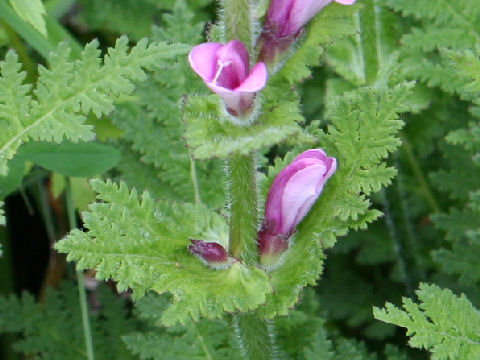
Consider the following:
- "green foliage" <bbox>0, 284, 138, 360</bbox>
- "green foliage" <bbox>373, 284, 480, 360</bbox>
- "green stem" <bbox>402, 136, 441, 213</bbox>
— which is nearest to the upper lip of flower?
"green foliage" <bbox>373, 284, 480, 360</bbox>

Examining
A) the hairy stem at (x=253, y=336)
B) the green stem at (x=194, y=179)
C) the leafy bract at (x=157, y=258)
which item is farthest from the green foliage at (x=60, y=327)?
the leafy bract at (x=157, y=258)

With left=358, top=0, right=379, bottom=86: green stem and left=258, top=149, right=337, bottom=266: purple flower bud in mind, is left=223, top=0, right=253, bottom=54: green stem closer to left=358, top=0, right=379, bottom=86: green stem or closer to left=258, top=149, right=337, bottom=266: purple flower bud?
left=258, top=149, right=337, bottom=266: purple flower bud

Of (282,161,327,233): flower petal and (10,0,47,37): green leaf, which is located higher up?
(10,0,47,37): green leaf

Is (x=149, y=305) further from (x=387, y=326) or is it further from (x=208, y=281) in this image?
(x=387, y=326)

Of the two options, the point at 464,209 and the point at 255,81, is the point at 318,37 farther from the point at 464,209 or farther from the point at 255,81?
the point at 464,209

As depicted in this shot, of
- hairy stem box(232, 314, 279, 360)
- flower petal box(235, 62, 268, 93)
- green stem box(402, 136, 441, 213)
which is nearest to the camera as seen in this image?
flower petal box(235, 62, 268, 93)

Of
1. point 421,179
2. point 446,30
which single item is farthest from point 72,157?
point 421,179
